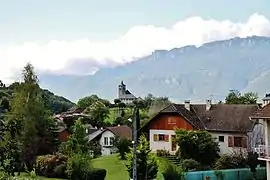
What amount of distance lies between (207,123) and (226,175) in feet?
38.3

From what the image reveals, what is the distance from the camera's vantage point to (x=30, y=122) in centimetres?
4869

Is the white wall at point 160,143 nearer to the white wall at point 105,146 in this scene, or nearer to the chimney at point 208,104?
the chimney at point 208,104

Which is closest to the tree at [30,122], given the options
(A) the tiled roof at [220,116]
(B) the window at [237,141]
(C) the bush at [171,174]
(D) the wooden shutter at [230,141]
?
(A) the tiled roof at [220,116]

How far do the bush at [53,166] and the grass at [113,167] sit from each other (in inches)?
113

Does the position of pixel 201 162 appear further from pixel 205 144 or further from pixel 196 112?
pixel 196 112

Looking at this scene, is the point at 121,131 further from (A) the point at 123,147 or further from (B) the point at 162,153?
(A) the point at 123,147

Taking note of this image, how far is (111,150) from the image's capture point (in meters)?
59.5

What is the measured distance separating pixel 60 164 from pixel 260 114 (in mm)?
17139

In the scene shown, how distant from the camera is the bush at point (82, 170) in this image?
1412 inches

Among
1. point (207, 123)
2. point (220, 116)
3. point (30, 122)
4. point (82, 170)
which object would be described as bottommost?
point (82, 170)

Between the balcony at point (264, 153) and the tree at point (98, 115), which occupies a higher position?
the tree at point (98, 115)

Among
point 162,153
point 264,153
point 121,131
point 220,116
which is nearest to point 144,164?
point 264,153

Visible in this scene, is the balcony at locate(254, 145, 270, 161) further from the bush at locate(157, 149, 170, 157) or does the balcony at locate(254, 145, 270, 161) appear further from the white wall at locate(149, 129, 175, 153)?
the white wall at locate(149, 129, 175, 153)

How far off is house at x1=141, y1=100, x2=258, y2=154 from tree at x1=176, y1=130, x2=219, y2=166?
262cm
